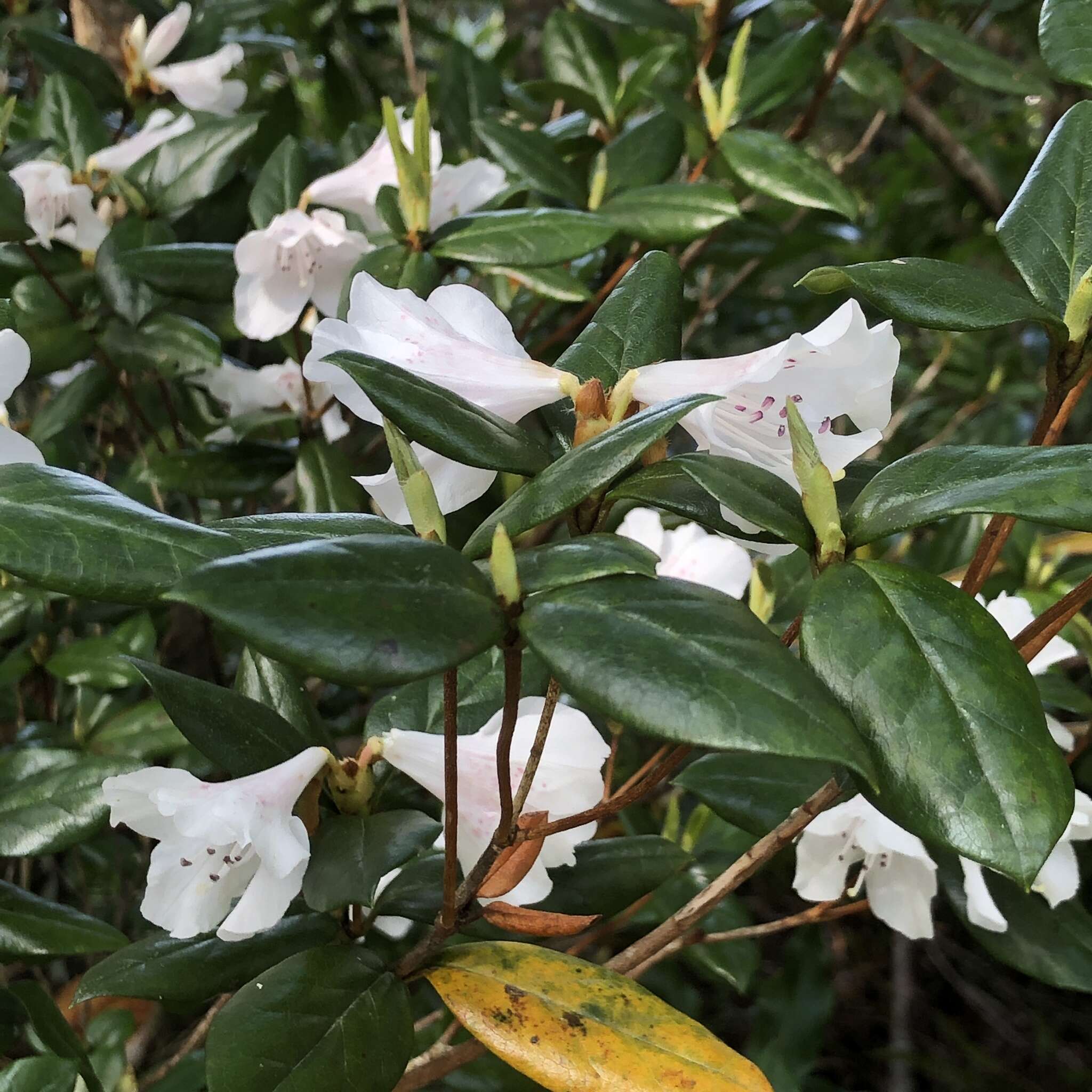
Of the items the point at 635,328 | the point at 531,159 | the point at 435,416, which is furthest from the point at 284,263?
the point at 435,416

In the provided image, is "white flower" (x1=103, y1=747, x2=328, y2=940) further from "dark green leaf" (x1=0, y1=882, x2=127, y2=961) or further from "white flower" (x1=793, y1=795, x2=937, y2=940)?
"white flower" (x1=793, y1=795, x2=937, y2=940)

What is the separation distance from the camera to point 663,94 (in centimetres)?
109

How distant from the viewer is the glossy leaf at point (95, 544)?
0.39 metres

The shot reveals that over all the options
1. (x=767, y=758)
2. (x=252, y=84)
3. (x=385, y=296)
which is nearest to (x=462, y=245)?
(x=385, y=296)

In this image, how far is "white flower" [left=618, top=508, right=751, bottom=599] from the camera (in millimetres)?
877

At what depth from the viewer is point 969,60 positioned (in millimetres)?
1166

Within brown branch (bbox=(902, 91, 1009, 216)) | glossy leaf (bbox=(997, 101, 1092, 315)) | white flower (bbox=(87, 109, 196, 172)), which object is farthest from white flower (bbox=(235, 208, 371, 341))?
brown branch (bbox=(902, 91, 1009, 216))

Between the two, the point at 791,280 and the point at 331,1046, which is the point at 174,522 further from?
the point at 791,280

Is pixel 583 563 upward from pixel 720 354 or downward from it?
upward

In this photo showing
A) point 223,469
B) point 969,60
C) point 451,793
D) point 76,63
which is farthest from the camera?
point 76,63

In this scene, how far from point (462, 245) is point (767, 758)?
1.63 ft

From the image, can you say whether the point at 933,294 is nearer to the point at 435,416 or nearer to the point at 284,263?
the point at 435,416

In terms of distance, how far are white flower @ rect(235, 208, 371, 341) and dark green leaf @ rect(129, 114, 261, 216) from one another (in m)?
0.12

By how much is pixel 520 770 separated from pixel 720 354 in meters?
1.41
